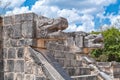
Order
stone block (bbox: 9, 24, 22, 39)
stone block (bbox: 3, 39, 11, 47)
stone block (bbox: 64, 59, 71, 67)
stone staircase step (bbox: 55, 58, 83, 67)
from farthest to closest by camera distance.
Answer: stone block (bbox: 64, 59, 71, 67), stone staircase step (bbox: 55, 58, 83, 67), stone block (bbox: 3, 39, 11, 47), stone block (bbox: 9, 24, 22, 39)

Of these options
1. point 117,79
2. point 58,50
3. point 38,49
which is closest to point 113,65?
point 117,79

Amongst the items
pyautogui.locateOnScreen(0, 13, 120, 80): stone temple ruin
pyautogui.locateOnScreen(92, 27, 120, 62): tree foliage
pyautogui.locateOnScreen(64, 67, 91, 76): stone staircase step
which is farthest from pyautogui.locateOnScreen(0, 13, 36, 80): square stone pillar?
pyautogui.locateOnScreen(92, 27, 120, 62): tree foliage

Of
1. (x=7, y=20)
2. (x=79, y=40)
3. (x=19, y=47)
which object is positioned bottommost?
(x=19, y=47)

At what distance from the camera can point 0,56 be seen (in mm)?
6910

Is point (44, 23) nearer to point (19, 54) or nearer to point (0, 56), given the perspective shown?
point (19, 54)

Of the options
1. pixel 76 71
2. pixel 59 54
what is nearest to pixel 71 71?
pixel 76 71

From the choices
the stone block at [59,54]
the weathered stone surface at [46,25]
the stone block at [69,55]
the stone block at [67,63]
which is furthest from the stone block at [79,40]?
the weathered stone surface at [46,25]

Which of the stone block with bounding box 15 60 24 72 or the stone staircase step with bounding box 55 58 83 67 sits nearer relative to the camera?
the stone block with bounding box 15 60 24 72

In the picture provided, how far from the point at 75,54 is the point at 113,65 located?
229 centimetres

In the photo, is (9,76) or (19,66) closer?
(19,66)

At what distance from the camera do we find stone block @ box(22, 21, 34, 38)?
645 centimetres

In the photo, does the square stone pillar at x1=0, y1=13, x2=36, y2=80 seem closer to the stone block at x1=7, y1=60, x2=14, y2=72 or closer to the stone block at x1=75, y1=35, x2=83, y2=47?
the stone block at x1=7, y1=60, x2=14, y2=72

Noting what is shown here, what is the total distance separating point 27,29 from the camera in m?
6.51

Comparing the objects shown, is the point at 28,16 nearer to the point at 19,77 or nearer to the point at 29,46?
the point at 29,46
